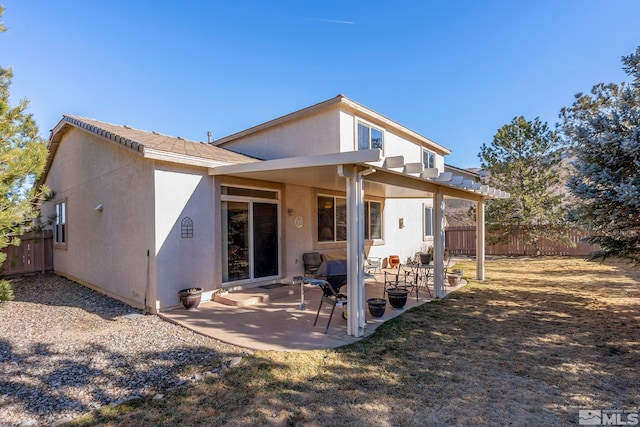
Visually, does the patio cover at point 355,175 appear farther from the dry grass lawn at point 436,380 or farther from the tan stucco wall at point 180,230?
the dry grass lawn at point 436,380

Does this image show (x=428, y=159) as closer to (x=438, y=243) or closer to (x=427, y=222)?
(x=427, y=222)

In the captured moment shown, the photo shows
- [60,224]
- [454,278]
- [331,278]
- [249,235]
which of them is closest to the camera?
[331,278]

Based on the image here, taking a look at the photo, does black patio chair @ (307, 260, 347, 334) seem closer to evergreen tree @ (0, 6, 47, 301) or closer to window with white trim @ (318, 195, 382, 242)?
window with white trim @ (318, 195, 382, 242)

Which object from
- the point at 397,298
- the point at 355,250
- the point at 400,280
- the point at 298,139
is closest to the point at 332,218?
the point at 298,139

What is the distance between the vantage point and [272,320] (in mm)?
6230

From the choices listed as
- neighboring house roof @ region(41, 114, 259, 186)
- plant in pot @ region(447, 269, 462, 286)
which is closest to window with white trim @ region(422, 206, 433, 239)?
plant in pot @ region(447, 269, 462, 286)

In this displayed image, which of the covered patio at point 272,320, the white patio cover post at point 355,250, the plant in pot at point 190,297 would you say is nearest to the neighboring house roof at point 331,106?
the white patio cover post at point 355,250

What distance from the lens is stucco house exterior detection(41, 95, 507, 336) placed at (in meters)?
6.60

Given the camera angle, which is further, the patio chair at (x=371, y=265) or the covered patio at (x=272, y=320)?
the patio chair at (x=371, y=265)

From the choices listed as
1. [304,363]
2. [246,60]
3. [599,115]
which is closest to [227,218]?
[304,363]

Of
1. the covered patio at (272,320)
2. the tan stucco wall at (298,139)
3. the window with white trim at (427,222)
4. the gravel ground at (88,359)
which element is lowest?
the gravel ground at (88,359)

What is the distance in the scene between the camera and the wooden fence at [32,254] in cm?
1163

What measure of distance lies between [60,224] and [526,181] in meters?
21.0

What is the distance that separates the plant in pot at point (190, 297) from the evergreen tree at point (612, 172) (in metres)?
7.89
